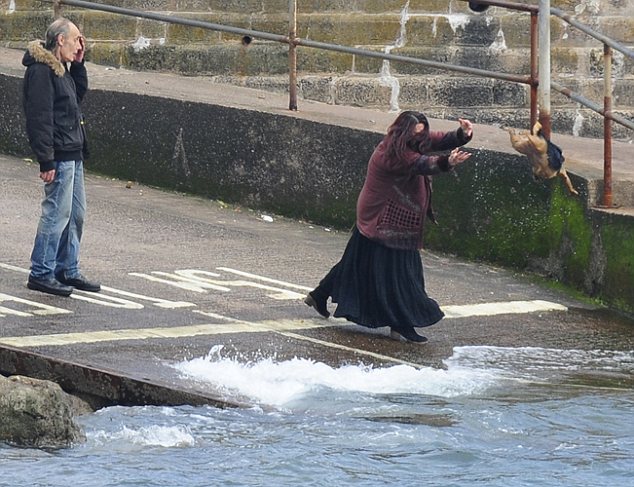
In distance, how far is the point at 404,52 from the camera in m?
14.3

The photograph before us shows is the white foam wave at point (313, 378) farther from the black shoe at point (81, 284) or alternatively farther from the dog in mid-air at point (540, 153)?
the dog in mid-air at point (540, 153)

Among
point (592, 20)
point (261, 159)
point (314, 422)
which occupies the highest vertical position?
point (592, 20)

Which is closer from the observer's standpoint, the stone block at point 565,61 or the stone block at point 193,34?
the stone block at point 565,61

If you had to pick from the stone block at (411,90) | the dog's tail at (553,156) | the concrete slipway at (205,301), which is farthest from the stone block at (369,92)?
the dog's tail at (553,156)

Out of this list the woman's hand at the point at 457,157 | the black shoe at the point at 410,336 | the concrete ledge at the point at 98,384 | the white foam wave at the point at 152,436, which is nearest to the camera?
the white foam wave at the point at 152,436

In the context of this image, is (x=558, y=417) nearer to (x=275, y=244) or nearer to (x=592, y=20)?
(x=275, y=244)

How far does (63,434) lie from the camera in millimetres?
6867

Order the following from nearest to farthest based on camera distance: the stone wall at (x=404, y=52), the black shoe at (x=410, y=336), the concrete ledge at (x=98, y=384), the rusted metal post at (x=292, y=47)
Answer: the concrete ledge at (x=98, y=384), the black shoe at (x=410, y=336), the rusted metal post at (x=292, y=47), the stone wall at (x=404, y=52)

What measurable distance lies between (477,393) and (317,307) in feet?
5.23

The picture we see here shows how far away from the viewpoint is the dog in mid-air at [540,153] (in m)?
9.92

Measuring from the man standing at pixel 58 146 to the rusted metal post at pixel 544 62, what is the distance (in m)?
3.12

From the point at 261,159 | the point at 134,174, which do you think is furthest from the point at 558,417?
the point at 134,174

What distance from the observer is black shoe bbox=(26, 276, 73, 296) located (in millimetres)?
9078

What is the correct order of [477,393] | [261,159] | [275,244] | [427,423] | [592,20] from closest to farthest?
[427,423], [477,393], [275,244], [261,159], [592,20]
